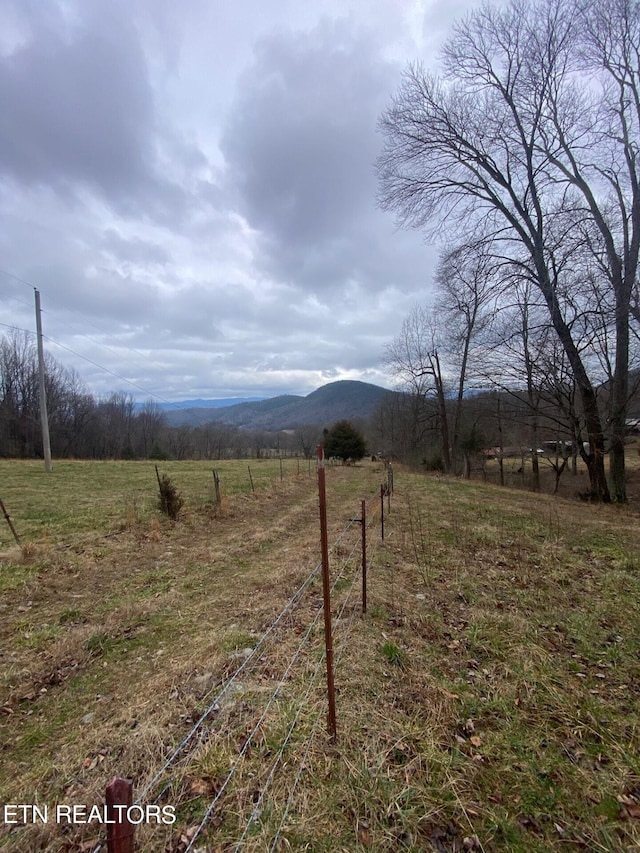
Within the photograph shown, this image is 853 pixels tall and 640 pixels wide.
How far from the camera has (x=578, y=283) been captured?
12.0 meters

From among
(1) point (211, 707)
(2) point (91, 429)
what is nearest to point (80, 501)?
(1) point (211, 707)

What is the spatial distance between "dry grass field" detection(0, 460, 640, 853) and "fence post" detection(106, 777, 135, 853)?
1147 mm

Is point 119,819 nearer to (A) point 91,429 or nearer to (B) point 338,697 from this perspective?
(B) point 338,697

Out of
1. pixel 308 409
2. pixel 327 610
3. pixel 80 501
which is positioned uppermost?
pixel 308 409

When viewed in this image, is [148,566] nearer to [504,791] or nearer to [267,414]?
[504,791]

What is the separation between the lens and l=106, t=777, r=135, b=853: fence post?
1.00 meters

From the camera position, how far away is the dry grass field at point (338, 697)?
1.97 m

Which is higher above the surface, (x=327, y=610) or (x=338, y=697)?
(x=327, y=610)

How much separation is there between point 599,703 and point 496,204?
15195 millimetres

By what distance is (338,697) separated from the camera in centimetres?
283

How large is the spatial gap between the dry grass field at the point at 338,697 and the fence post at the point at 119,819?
1147 millimetres

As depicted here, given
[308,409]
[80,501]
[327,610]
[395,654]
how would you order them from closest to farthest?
1. [327,610]
2. [395,654]
3. [80,501]
4. [308,409]

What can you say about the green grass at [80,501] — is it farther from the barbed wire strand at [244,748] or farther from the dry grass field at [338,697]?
the barbed wire strand at [244,748]

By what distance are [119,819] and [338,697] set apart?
216 cm
